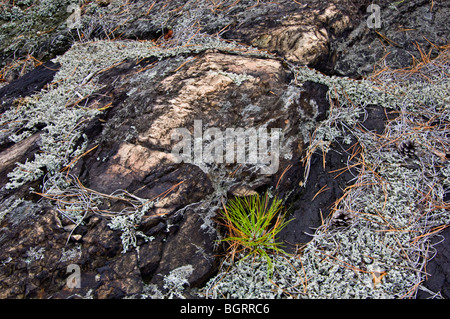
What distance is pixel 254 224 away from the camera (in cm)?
218

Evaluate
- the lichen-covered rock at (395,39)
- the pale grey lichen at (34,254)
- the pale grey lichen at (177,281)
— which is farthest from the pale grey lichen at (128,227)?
the lichen-covered rock at (395,39)

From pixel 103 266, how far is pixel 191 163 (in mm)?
978

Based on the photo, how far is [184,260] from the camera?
208 cm

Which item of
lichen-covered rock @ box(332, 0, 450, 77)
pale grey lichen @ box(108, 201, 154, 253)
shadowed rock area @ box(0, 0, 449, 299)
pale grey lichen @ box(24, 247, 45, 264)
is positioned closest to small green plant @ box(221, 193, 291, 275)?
shadowed rock area @ box(0, 0, 449, 299)

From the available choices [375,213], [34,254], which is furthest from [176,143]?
[375,213]

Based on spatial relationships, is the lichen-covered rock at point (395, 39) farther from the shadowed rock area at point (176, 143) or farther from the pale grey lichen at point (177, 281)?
the pale grey lichen at point (177, 281)

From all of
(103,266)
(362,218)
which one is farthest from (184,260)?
(362,218)

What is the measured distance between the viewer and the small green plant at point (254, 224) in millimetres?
2158

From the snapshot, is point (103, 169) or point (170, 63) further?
point (170, 63)

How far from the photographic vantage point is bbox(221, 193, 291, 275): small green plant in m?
2.16

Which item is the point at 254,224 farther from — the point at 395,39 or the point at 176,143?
the point at 395,39

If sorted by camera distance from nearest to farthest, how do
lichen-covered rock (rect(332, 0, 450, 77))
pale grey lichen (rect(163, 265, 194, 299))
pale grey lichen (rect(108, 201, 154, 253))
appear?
pale grey lichen (rect(163, 265, 194, 299)), pale grey lichen (rect(108, 201, 154, 253)), lichen-covered rock (rect(332, 0, 450, 77))

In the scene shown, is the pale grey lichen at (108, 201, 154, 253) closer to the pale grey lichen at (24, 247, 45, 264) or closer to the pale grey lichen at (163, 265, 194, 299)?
the pale grey lichen at (163, 265, 194, 299)

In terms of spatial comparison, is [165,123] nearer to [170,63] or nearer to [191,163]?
[191,163]
